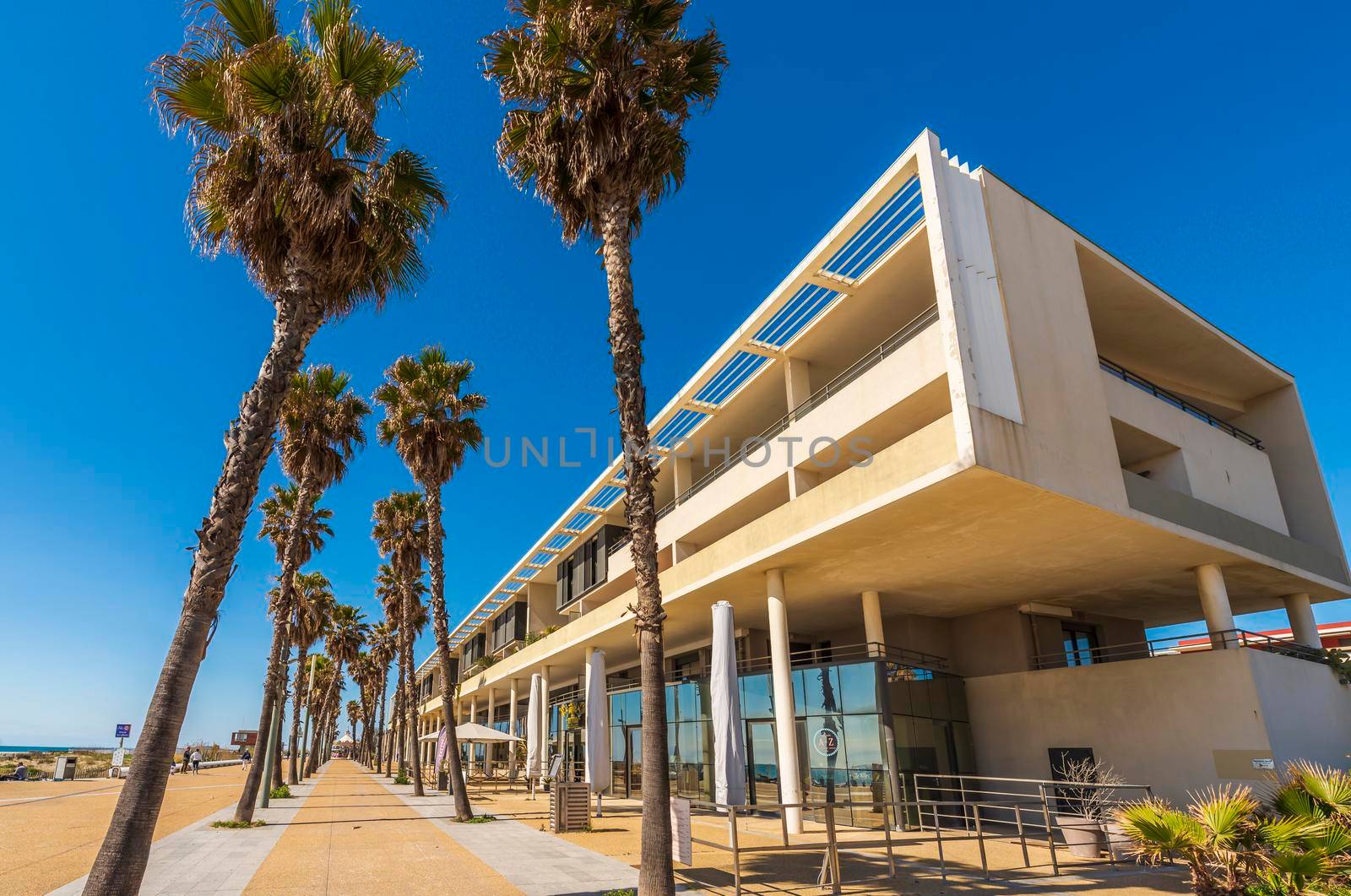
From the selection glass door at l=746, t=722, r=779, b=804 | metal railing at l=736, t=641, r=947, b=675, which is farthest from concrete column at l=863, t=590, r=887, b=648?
glass door at l=746, t=722, r=779, b=804

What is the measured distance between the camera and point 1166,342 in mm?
22219

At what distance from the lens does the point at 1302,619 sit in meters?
21.8

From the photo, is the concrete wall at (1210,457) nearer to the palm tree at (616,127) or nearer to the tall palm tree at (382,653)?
the palm tree at (616,127)

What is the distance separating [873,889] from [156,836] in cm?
1592

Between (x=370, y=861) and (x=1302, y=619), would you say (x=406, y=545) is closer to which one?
(x=370, y=861)

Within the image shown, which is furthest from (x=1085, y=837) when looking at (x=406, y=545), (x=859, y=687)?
(x=406, y=545)

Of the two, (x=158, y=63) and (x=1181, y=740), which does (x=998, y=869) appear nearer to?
(x=1181, y=740)

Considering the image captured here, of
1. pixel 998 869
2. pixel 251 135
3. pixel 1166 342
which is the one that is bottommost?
pixel 998 869

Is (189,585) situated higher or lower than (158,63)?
lower

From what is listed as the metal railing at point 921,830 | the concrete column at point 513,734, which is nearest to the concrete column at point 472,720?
the concrete column at point 513,734

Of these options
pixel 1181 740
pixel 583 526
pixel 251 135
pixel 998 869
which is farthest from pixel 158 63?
pixel 583 526

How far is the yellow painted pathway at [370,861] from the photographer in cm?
1076

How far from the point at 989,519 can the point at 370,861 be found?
531 inches

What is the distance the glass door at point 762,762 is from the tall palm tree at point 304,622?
25.3m
